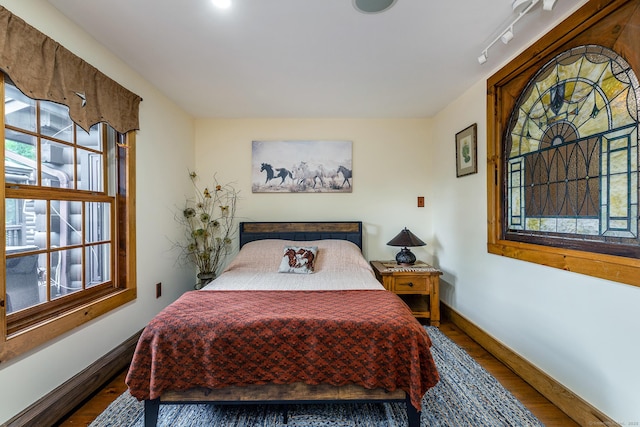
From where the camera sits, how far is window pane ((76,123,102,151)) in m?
1.82

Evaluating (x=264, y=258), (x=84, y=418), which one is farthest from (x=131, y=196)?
(x=84, y=418)

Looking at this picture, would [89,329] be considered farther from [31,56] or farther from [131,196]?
[31,56]

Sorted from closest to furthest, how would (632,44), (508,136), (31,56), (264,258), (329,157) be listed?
(632,44), (31,56), (508,136), (264,258), (329,157)

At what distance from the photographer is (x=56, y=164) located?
1.65 meters

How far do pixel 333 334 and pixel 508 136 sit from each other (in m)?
2.03

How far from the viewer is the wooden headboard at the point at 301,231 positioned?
3.18 meters

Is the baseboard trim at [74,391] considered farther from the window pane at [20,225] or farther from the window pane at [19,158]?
the window pane at [19,158]

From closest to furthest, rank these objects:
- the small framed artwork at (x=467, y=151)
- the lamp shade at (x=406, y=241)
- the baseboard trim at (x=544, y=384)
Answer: the baseboard trim at (x=544, y=384), the small framed artwork at (x=467, y=151), the lamp shade at (x=406, y=241)

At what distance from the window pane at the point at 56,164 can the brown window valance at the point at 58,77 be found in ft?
→ 0.68

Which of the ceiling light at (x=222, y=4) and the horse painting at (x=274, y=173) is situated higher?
the ceiling light at (x=222, y=4)

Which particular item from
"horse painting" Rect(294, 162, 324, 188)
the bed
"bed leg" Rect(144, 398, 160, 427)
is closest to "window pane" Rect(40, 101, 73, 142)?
the bed

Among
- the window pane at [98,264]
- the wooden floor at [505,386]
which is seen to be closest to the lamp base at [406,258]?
the wooden floor at [505,386]

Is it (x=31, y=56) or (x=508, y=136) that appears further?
(x=508, y=136)

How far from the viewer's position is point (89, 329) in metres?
1.76
